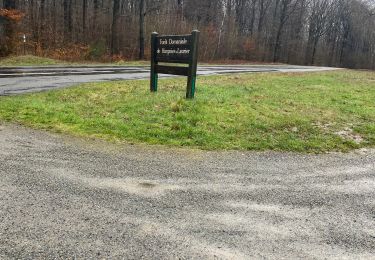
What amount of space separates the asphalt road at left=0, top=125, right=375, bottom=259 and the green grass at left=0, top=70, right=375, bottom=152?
71 cm

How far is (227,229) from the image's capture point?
343 cm

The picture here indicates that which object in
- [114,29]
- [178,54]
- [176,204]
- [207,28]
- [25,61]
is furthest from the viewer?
[207,28]

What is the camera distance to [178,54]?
983 cm

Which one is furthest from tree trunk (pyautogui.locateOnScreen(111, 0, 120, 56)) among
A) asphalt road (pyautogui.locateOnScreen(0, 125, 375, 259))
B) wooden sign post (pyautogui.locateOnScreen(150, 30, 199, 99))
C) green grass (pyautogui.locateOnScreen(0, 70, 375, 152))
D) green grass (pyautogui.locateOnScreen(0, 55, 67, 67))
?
asphalt road (pyautogui.locateOnScreen(0, 125, 375, 259))

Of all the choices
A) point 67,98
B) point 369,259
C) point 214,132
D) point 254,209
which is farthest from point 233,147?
point 67,98

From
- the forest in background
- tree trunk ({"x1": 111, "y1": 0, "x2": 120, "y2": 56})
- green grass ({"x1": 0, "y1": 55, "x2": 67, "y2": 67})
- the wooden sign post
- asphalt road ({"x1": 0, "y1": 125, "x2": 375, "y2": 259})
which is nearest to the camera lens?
asphalt road ({"x1": 0, "y1": 125, "x2": 375, "y2": 259})

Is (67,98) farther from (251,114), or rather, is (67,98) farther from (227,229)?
(227,229)

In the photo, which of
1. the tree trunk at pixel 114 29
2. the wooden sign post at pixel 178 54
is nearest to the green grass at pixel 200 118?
the wooden sign post at pixel 178 54

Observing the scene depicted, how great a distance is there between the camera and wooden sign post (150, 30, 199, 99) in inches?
372

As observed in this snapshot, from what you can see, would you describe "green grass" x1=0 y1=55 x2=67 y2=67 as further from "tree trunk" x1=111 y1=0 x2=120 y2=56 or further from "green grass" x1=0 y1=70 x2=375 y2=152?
"green grass" x1=0 y1=70 x2=375 y2=152

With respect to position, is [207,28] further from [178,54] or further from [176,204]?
[176,204]

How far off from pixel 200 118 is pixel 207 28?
121 feet

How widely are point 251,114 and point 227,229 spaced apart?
5.40 meters

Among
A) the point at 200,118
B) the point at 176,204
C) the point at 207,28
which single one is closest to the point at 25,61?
the point at 200,118
